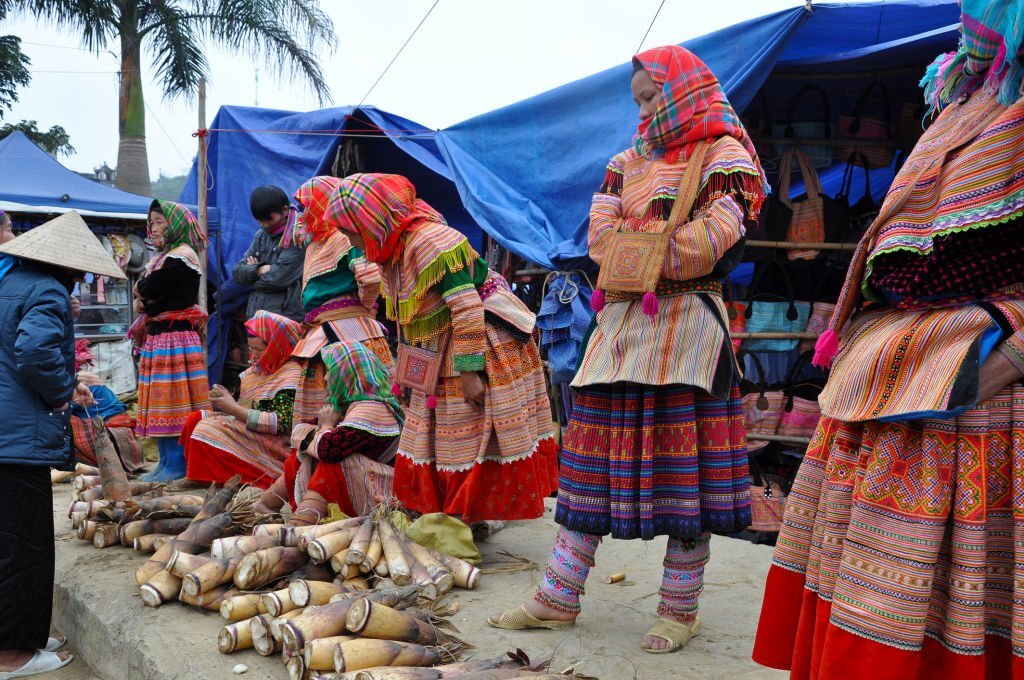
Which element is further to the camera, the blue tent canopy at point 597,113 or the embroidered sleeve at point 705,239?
the blue tent canopy at point 597,113

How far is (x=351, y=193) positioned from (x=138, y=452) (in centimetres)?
415

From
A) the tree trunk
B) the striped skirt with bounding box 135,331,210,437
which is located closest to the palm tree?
the tree trunk

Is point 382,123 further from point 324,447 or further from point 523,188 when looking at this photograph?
point 324,447

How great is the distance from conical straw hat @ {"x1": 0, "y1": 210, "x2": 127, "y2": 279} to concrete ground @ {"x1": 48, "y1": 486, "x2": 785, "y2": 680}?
55.6 inches

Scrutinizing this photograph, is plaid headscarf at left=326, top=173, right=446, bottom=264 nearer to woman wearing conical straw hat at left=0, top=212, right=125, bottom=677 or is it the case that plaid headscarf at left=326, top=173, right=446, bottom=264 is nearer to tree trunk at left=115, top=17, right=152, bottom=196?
woman wearing conical straw hat at left=0, top=212, right=125, bottom=677

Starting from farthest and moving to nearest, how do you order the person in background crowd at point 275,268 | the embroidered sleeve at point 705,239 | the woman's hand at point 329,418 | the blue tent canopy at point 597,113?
1. the person in background crowd at point 275,268
2. the blue tent canopy at point 597,113
3. the woman's hand at point 329,418
4. the embroidered sleeve at point 705,239

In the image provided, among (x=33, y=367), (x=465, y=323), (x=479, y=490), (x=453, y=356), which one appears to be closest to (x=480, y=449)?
(x=479, y=490)

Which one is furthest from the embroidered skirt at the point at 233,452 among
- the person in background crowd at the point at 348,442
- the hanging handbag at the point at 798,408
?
the hanging handbag at the point at 798,408

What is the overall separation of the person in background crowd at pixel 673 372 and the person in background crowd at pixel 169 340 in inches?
166

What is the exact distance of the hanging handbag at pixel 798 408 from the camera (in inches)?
200

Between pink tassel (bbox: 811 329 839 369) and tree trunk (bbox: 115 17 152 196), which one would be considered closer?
pink tassel (bbox: 811 329 839 369)

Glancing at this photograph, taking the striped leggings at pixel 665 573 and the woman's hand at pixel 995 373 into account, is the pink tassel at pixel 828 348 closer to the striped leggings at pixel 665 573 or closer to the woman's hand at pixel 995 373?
the woman's hand at pixel 995 373

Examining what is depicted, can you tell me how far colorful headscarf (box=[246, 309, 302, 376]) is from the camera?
517 cm

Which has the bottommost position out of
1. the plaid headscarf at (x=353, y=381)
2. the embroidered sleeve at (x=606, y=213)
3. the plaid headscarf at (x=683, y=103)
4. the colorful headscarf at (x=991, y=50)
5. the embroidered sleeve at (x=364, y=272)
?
the plaid headscarf at (x=353, y=381)
